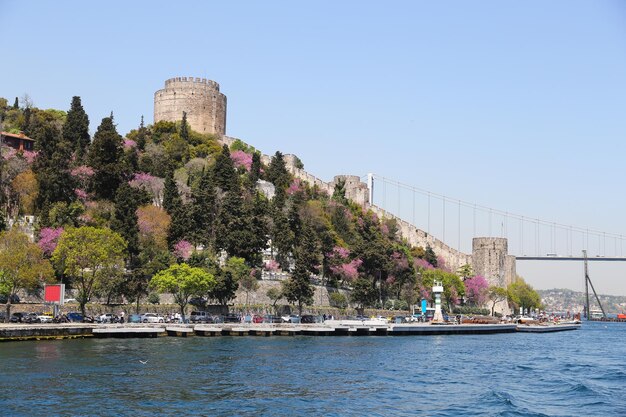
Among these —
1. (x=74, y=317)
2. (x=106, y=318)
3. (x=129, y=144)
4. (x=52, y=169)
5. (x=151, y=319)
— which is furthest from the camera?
(x=129, y=144)

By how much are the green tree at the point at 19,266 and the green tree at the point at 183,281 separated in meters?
7.77

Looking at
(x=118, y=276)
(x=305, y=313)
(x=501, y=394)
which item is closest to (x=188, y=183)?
(x=305, y=313)

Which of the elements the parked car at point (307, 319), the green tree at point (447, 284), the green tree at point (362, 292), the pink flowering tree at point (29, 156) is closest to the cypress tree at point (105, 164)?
the pink flowering tree at point (29, 156)

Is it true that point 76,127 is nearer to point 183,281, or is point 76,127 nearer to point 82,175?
point 82,175

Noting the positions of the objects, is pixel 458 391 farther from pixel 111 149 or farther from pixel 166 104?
pixel 166 104

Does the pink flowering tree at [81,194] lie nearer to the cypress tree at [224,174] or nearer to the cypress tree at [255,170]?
the cypress tree at [224,174]

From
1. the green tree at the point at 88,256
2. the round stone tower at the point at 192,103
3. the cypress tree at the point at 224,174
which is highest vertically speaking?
the round stone tower at the point at 192,103

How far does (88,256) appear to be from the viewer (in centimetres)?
5172

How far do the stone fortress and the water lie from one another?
53.8 metres

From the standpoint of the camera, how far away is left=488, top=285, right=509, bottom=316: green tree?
111719mm

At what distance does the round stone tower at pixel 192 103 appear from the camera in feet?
327

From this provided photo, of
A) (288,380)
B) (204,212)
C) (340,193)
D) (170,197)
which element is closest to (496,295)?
(340,193)

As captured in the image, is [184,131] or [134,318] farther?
[184,131]

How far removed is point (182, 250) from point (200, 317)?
7818mm
